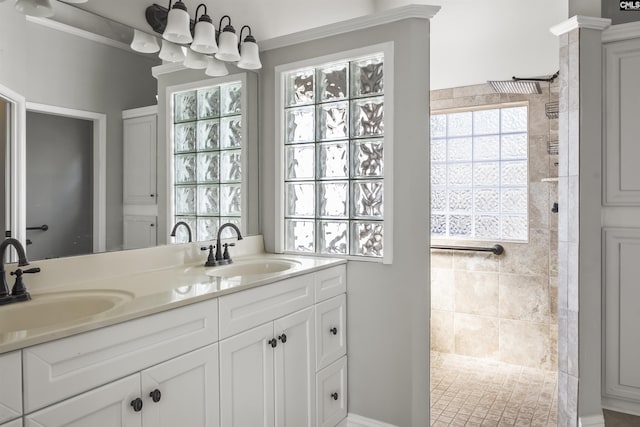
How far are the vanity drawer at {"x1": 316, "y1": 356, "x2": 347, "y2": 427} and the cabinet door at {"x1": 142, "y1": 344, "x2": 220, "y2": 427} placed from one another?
0.75 m

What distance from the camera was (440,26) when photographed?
321cm

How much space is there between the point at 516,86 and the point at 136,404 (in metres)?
3.04

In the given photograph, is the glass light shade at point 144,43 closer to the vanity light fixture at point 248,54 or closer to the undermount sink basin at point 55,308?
the vanity light fixture at point 248,54

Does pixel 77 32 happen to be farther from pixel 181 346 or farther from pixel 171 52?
pixel 181 346

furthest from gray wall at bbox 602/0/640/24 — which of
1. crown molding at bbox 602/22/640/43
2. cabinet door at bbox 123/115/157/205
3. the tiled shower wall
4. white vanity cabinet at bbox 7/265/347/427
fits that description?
cabinet door at bbox 123/115/157/205

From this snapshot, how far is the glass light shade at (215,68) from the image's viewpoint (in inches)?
92.7

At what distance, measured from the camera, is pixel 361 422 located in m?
2.42

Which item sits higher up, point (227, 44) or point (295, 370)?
point (227, 44)

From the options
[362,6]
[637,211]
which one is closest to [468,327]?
[637,211]

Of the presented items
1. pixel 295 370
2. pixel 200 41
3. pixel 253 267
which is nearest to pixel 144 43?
pixel 200 41

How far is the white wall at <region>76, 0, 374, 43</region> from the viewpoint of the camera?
1916 mm

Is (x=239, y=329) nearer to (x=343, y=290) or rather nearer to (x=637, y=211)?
(x=343, y=290)

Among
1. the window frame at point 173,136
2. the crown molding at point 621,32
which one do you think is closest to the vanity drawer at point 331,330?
the window frame at point 173,136

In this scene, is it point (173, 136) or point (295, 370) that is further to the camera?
point (173, 136)
